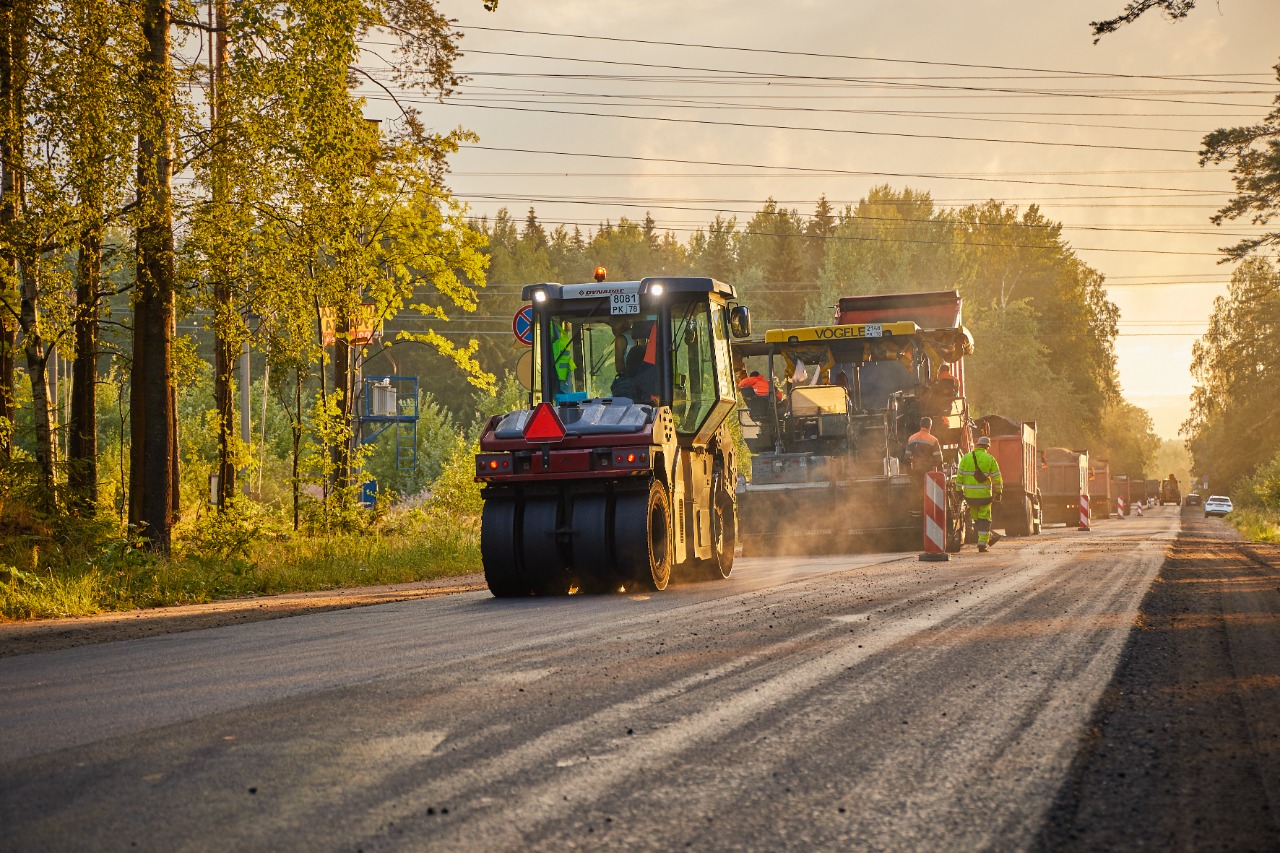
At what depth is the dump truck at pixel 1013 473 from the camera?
29578mm

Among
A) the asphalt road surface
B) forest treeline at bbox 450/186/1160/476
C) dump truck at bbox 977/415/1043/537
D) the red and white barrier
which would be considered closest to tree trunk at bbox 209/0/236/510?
the asphalt road surface

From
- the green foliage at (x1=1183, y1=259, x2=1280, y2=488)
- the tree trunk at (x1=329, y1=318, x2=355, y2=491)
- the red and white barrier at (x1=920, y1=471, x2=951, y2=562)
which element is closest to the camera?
the red and white barrier at (x1=920, y1=471, x2=951, y2=562)

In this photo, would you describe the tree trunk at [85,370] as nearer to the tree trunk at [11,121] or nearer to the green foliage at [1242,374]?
the tree trunk at [11,121]

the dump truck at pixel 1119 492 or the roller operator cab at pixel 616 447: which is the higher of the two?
the roller operator cab at pixel 616 447

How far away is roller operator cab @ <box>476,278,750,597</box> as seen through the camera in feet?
41.3

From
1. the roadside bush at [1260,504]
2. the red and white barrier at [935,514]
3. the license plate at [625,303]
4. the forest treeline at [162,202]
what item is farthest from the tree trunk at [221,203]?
the roadside bush at [1260,504]

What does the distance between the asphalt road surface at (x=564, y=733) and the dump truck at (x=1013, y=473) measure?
20.2 m

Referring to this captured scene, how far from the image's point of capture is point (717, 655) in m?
7.56

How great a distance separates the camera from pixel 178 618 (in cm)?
1123

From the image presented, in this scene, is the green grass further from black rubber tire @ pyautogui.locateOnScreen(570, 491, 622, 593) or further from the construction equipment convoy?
the construction equipment convoy

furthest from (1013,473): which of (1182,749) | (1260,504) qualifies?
(1260,504)

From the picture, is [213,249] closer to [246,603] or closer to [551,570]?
[246,603]

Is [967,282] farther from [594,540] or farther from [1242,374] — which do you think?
[594,540]

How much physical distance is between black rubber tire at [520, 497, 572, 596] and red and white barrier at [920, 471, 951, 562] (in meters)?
8.03
